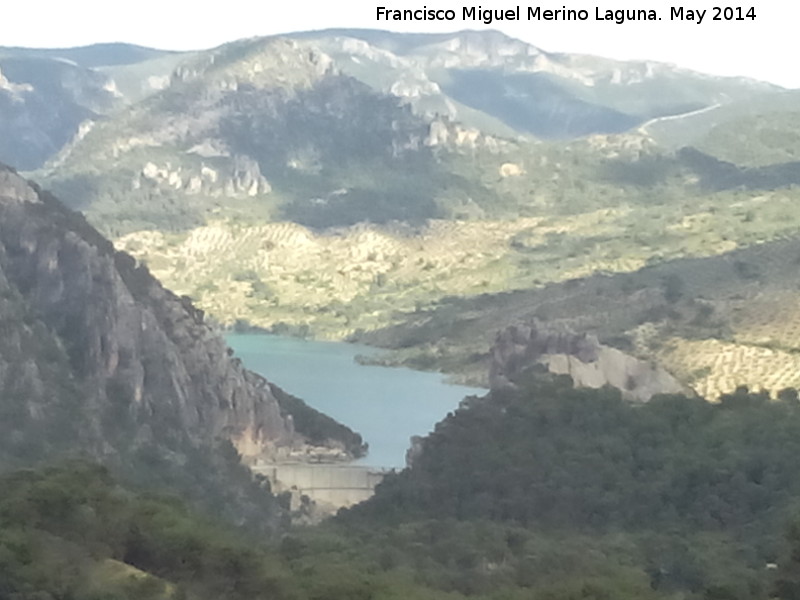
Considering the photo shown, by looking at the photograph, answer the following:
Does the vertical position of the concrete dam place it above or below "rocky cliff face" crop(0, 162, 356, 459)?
below

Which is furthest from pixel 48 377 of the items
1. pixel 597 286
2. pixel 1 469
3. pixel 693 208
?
pixel 693 208

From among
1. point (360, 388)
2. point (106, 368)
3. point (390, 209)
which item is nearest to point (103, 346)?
point (106, 368)

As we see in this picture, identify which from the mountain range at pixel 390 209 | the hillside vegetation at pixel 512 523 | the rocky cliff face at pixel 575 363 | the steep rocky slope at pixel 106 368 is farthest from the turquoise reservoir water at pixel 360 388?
Result: the hillside vegetation at pixel 512 523

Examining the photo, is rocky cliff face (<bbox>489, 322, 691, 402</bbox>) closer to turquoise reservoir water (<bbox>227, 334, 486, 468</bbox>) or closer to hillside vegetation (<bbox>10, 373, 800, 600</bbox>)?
turquoise reservoir water (<bbox>227, 334, 486, 468</bbox>)

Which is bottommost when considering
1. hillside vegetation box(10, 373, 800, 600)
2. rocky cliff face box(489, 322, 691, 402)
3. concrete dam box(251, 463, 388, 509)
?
concrete dam box(251, 463, 388, 509)

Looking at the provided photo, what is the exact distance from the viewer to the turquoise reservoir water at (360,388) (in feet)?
238

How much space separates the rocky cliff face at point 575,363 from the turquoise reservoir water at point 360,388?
4782mm

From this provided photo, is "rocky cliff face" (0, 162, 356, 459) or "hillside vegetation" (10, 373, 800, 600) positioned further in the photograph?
"rocky cliff face" (0, 162, 356, 459)

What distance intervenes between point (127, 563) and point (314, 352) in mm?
80480

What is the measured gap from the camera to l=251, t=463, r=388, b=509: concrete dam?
57969mm

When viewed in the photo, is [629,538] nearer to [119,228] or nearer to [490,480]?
[490,480]

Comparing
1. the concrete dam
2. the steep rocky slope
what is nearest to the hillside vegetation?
the concrete dam

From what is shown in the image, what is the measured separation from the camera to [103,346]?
54781 mm

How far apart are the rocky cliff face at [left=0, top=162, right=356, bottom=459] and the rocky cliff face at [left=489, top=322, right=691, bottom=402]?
9.40 metres
